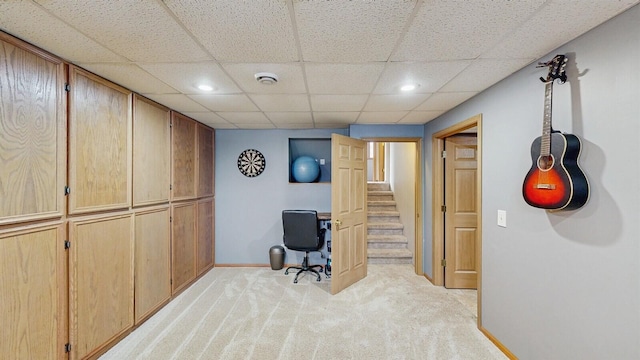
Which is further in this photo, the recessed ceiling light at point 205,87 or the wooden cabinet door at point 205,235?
the wooden cabinet door at point 205,235

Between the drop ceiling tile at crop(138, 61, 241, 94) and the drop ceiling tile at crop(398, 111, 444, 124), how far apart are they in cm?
212

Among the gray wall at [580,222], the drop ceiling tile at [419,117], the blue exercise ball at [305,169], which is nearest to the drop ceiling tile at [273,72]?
the drop ceiling tile at [419,117]

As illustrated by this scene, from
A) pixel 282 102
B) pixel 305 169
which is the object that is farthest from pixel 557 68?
pixel 305 169

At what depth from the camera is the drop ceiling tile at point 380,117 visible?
3202 mm

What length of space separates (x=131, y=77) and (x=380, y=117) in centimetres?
267

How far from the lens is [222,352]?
2.14m

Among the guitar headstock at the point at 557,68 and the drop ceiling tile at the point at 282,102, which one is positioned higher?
the drop ceiling tile at the point at 282,102

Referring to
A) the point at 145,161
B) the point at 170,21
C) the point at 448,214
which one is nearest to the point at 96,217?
the point at 145,161

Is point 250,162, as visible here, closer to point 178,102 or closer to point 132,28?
point 178,102

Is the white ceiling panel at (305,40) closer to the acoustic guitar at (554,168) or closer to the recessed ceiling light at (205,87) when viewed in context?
the recessed ceiling light at (205,87)

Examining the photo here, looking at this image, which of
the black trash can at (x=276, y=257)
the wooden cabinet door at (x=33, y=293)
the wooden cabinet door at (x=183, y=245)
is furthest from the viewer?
the black trash can at (x=276, y=257)

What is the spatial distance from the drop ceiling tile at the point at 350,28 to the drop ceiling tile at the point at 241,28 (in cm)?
10

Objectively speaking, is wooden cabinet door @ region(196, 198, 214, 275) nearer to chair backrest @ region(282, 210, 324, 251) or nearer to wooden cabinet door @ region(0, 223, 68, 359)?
chair backrest @ region(282, 210, 324, 251)

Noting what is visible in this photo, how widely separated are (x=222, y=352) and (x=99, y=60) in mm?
2393
